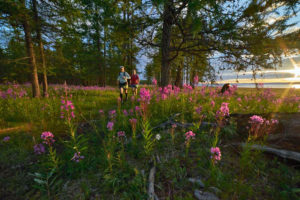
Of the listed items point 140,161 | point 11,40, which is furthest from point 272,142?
point 11,40

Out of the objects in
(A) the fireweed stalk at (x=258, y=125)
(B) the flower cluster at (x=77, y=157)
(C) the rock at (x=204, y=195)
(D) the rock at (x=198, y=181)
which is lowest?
(C) the rock at (x=204, y=195)

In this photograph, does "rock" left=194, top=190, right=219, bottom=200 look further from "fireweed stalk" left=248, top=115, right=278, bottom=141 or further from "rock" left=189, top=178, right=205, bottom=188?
"fireweed stalk" left=248, top=115, right=278, bottom=141

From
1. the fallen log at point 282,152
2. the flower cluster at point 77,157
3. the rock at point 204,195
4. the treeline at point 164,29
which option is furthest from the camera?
the treeline at point 164,29

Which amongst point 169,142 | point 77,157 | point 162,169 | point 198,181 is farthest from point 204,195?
point 77,157

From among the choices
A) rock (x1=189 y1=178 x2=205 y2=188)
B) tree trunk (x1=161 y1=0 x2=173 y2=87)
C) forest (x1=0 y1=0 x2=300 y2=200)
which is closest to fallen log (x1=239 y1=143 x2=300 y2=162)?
forest (x1=0 y1=0 x2=300 y2=200)

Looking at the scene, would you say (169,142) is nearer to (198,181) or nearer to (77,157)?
(198,181)

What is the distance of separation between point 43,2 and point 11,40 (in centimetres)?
259

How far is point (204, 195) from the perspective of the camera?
1683 millimetres

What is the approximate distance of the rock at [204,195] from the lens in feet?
5.38

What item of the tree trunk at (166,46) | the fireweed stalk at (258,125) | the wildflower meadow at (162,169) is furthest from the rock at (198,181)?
the tree trunk at (166,46)

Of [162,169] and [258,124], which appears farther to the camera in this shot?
[162,169]

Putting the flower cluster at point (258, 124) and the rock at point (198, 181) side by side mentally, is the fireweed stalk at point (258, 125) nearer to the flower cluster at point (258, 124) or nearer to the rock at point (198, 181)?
the flower cluster at point (258, 124)

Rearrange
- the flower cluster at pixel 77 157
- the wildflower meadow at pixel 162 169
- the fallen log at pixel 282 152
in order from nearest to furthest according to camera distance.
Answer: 1. the wildflower meadow at pixel 162 169
2. the fallen log at pixel 282 152
3. the flower cluster at pixel 77 157

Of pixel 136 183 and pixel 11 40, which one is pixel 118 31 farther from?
pixel 136 183
